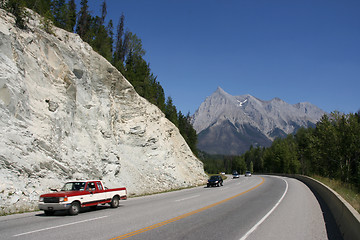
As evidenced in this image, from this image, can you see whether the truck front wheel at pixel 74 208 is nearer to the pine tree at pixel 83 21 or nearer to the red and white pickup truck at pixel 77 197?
the red and white pickup truck at pixel 77 197

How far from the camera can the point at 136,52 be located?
2206 inches

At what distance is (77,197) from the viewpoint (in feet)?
41.7

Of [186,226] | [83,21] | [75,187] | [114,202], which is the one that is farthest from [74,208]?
[83,21]

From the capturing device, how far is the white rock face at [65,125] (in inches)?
656

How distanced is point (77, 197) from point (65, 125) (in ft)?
35.7

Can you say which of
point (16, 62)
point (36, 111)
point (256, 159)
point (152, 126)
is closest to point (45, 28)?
point (16, 62)

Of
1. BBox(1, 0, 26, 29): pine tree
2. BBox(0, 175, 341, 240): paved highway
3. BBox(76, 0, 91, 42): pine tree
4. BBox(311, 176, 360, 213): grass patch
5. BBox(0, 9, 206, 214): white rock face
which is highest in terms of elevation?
BBox(76, 0, 91, 42): pine tree

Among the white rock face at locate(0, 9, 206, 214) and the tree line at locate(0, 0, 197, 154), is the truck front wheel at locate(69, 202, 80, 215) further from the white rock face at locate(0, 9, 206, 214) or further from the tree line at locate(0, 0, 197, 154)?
the tree line at locate(0, 0, 197, 154)

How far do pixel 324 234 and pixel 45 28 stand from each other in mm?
27830

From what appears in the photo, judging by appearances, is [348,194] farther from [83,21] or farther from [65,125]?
[83,21]

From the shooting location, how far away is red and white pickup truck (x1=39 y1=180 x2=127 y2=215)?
1213cm

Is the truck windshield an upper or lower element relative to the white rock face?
lower

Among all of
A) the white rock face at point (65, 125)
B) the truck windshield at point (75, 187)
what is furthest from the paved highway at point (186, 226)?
the white rock face at point (65, 125)

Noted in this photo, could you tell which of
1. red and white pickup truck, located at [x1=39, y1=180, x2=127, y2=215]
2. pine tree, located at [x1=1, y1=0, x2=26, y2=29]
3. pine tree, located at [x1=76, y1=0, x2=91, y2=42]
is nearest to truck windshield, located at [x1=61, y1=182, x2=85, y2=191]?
red and white pickup truck, located at [x1=39, y1=180, x2=127, y2=215]
